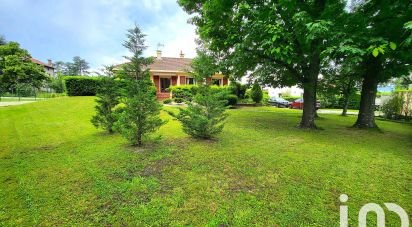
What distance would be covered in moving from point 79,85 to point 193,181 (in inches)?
751

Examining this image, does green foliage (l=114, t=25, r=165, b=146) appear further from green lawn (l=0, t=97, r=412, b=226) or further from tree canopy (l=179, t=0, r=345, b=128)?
tree canopy (l=179, t=0, r=345, b=128)

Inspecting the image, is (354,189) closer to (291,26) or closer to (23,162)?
(291,26)

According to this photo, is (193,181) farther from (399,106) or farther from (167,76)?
(167,76)

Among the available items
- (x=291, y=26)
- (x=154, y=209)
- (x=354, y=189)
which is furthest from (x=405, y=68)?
(x=154, y=209)

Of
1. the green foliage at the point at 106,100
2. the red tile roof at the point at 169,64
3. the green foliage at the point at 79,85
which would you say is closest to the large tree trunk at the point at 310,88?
the green foliage at the point at 106,100

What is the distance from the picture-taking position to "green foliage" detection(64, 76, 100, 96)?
717 inches

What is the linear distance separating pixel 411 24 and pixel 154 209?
5078mm

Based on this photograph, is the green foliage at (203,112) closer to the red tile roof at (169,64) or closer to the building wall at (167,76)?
the red tile roof at (169,64)

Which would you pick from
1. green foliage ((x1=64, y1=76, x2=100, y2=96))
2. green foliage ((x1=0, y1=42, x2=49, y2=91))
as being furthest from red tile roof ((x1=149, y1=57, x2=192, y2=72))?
green foliage ((x1=0, y1=42, x2=49, y2=91))

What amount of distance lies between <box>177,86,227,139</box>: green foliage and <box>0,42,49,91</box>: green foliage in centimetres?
3191

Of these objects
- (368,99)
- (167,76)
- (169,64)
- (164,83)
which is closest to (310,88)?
(368,99)

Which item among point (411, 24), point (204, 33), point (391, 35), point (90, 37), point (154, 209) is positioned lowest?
point (154, 209)

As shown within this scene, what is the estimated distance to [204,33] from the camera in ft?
28.0

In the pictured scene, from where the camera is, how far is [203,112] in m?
6.24
